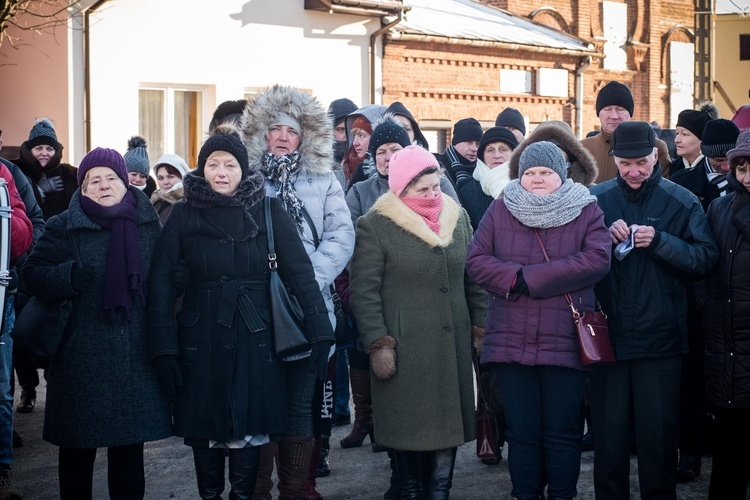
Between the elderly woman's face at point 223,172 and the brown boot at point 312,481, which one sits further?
the brown boot at point 312,481

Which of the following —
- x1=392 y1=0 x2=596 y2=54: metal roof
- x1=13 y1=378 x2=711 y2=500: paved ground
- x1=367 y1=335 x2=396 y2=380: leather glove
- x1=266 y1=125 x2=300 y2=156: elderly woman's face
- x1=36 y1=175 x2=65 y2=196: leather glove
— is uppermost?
x1=392 y1=0 x2=596 y2=54: metal roof

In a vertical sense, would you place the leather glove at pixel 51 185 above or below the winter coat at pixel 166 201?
above

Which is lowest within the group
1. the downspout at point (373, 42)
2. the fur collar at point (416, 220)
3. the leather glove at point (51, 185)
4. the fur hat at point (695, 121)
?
the fur collar at point (416, 220)

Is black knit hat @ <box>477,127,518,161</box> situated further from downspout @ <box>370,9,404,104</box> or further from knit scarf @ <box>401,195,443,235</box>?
downspout @ <box>370,9,404,104</box>

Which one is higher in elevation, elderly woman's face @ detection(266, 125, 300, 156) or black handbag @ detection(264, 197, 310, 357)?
elderly woman's face @ detection(266, 125, 300, 156)

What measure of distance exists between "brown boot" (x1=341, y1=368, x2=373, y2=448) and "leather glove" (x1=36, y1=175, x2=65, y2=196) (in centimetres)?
324

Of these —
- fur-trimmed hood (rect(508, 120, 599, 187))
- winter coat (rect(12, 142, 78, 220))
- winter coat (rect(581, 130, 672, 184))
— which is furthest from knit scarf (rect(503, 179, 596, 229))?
winter coat (rect(12, 142, 78, 220))

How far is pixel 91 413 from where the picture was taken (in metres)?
5.01

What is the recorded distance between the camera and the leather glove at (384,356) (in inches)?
217

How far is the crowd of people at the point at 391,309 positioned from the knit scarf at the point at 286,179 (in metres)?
0.01

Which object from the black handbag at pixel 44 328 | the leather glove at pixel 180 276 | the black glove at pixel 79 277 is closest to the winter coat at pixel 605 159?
the leather glove at pixel 180 276

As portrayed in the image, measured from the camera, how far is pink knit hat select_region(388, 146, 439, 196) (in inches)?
224

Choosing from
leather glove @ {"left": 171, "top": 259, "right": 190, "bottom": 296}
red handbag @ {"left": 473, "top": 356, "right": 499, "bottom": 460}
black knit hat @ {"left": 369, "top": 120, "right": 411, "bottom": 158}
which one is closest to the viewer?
leather glove @ {"left": 171, "top": 259, "right": 190, "bottom": 296}

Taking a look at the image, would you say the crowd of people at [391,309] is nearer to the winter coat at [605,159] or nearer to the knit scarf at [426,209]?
the knit scarf at [426,209]
